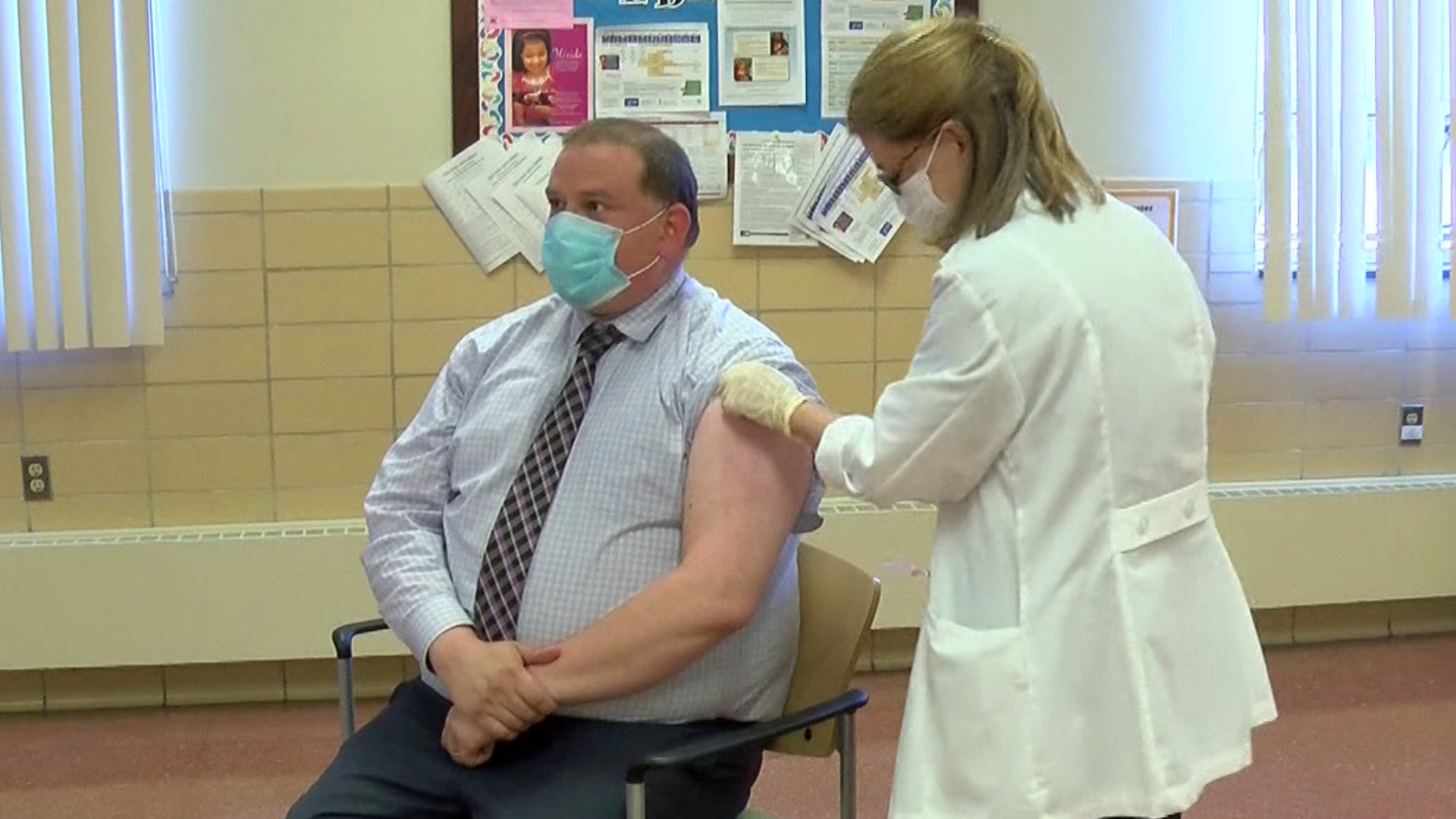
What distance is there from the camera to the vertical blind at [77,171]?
3.18 m

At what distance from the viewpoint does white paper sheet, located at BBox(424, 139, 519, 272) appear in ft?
11.1

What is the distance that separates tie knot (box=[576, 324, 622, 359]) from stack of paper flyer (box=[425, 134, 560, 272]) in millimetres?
1465

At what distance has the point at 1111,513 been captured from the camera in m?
1.50

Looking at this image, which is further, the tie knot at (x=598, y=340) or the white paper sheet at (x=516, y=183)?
the white paper sheet at (x=516, y=183)

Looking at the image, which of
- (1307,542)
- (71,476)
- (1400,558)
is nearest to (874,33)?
(1307,542)

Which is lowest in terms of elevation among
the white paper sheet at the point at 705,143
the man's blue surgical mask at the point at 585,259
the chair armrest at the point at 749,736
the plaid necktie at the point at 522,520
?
the chair armrest at the point at 749,736

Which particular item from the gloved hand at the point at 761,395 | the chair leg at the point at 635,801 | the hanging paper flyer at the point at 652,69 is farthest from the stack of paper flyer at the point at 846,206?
the chair leg at the point at 635,801

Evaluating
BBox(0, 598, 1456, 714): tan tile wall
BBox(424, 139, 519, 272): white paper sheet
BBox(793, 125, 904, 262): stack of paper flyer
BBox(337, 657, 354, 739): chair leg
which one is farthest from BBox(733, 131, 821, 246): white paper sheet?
BBox(337, 657, 354, 739): chair leg

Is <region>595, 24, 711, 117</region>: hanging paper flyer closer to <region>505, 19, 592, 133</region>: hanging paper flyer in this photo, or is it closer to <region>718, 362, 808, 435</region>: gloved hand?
<region>505, 19, 592, 133</region>: hanging paper flyer

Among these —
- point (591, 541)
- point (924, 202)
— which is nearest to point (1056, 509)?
point (924, 202)

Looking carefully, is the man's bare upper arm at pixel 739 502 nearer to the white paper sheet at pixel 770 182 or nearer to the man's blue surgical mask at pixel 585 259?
the man's blue surgical mask at pixel 585 259

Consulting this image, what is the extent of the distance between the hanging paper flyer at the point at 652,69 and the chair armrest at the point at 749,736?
6.48 ft

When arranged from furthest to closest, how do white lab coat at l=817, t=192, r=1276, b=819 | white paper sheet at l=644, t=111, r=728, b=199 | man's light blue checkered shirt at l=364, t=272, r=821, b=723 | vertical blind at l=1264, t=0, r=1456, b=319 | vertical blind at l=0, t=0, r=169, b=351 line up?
vertical blind at l=1264, t=0, r=1456, b=319 → white paper sheet at l=644, t=111, r=728, b=199 → vertical blind at l=0, t=0, r=169, b=351 → man's light blue checkered shirt at l=364, t=272, r=821, b=723 → white lab coat at l=817, t=192, r=1276, b=819

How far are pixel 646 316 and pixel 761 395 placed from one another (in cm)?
27
